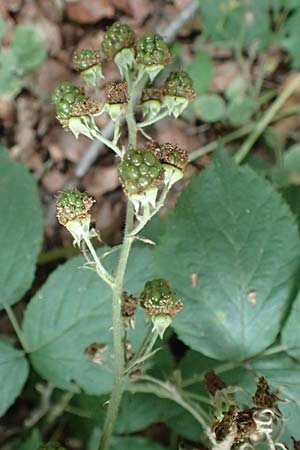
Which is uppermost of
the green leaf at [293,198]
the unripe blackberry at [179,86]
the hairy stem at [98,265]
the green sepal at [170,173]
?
the unripe blackberry at [179,86]

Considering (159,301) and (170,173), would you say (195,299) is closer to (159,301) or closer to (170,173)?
(159,301)

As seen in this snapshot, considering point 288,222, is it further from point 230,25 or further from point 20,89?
point 20,89

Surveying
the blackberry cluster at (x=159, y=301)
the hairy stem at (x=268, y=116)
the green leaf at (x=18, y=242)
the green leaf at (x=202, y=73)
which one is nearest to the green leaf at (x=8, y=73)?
the green leaf at (x=202, y=73)

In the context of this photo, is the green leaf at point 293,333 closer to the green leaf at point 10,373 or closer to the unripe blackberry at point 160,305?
the unripe blackberry at point 160,305

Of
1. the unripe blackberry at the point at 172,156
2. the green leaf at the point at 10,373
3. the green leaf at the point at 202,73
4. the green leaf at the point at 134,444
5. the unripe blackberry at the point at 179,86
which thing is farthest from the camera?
the green leaf at the point at 202,73

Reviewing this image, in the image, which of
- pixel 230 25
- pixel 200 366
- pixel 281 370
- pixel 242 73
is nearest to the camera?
pixel 281 370

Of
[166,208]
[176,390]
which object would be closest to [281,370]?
[176,390]

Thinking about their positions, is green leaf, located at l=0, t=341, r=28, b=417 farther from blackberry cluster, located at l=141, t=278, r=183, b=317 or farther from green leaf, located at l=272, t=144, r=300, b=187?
green leaf, located at l=272, t=144, r=300, b=187
